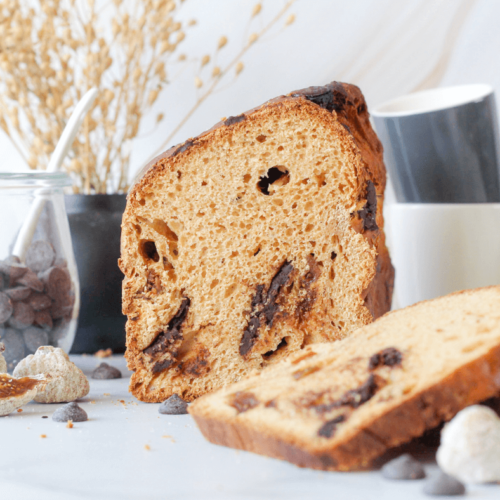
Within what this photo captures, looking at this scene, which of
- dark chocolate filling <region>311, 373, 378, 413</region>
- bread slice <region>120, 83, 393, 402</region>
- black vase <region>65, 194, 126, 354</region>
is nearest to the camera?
dark chocolate filling <region>311, 373, 378, 413</region>

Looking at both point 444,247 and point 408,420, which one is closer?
point 408,420

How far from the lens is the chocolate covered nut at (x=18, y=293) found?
5.66 ft

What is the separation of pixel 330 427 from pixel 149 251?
726mm

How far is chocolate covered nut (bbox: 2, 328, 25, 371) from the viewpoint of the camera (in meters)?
1.73

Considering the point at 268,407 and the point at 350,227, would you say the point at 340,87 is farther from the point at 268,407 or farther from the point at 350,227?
the point at 268,407

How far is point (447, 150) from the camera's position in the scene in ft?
6.43

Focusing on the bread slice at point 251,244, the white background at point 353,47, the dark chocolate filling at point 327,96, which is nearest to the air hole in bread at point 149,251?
the bread slice at point 251,244

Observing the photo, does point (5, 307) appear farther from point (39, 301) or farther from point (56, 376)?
point (56, 376)

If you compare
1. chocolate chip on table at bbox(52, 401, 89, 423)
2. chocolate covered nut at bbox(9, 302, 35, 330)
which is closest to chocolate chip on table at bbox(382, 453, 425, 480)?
chocolate chip on table at bbox(52, 401, 89, 423)

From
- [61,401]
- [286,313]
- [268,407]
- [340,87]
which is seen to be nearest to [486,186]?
[340,87]

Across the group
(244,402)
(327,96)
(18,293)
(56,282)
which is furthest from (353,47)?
(244,402)

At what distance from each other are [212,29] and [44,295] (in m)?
1.47

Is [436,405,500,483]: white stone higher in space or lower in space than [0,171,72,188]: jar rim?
lower

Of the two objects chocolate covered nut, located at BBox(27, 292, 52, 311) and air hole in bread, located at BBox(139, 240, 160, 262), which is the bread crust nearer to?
air hole in bread, located at BBox(139, 240, 160, 262)
